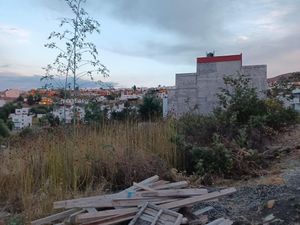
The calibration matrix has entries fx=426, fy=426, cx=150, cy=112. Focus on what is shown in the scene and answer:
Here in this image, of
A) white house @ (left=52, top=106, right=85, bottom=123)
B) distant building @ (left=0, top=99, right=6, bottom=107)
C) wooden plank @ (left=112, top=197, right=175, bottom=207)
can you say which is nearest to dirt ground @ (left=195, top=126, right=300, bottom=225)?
wooden plank @ (left=112, top=197, right=175, bottom=207)

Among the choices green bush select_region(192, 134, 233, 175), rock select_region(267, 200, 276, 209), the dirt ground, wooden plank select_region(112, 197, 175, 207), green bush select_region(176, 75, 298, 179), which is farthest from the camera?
green bush select_region(176, 75, 298, 179)

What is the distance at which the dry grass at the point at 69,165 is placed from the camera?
5.77 m

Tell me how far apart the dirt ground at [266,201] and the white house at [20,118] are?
518 centimetres

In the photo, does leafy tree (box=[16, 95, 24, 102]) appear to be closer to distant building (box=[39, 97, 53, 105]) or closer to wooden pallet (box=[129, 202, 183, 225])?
distant building (box=[39, 97, 53, 105])

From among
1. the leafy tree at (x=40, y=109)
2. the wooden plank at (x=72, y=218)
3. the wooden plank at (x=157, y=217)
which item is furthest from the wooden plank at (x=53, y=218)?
the leafy tree at (x=40, y=109)

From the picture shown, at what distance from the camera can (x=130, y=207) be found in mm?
4406

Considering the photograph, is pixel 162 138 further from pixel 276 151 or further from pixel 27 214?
pixel 27 214

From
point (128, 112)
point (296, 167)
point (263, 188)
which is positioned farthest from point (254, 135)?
point (263, 188)

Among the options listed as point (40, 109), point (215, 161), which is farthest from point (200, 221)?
point (40, 109)

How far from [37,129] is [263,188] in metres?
4.28

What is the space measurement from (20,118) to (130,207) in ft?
23.6

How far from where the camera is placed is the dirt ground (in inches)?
177

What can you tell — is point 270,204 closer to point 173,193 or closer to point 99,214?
point 173,193

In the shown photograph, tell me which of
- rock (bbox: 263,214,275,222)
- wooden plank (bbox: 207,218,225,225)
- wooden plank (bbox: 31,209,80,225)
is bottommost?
wooden plank (bbox: 31,209,80,225)
